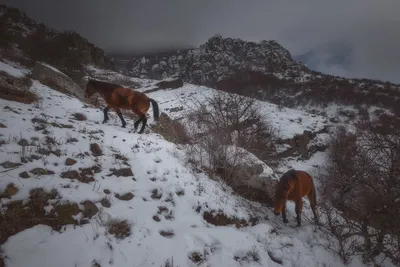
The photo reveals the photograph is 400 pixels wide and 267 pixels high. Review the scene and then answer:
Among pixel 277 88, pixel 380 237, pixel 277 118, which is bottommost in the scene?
pixel 380 237

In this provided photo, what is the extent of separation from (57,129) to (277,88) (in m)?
76.3

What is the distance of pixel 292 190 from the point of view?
6.24m

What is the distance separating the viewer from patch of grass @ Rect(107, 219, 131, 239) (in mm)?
3741

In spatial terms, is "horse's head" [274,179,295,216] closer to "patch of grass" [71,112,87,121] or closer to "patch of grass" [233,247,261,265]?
"patch of grass" [233,247,261,265]

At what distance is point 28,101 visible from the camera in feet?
24.5

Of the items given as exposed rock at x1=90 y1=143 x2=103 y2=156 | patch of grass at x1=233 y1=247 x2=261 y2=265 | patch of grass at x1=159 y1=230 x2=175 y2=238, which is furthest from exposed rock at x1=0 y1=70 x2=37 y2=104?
patch of grass at x1=233 y1=247 x2=261 y2=265

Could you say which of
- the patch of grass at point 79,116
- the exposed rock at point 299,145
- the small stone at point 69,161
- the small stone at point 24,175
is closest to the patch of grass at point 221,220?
the small stone at point 69,161

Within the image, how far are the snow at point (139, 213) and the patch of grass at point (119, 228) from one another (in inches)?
3.3

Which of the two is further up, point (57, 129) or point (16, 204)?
point (57, 129)

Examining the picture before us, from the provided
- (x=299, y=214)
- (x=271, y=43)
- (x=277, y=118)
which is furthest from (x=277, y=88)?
(x=271, y=43)

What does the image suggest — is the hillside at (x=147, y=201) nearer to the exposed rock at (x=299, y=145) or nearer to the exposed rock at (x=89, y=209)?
the exposed rock at (x=89, y=209)

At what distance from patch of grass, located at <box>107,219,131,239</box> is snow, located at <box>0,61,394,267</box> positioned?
84 mm

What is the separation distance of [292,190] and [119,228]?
14.5ft

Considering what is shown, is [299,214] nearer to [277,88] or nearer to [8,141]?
[8,141]
